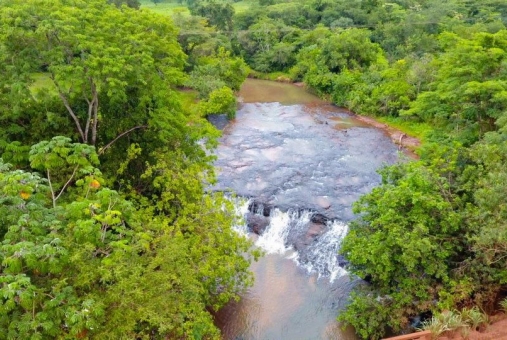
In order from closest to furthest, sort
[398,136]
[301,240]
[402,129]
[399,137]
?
[301,240], [399,137], [398,136], [402,129]

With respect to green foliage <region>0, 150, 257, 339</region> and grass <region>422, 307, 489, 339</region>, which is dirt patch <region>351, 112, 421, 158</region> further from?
green foliage <region>0, 150, 257, 339</region>

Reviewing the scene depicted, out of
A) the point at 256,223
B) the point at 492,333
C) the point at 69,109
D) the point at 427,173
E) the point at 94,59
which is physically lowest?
the point at 256,223

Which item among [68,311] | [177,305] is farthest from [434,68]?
[68,311]

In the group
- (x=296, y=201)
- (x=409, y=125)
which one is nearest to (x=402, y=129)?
(x=409, y=125)

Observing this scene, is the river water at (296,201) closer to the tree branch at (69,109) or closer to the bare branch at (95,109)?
the bare branch at (95,109)

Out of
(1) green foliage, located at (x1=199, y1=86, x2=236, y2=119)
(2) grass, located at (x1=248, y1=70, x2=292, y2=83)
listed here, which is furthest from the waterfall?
(2) grass, located at (x1=248, y1=70, x2=292, y2=83)

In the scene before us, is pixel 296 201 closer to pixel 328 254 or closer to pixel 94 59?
pixel 328 254
